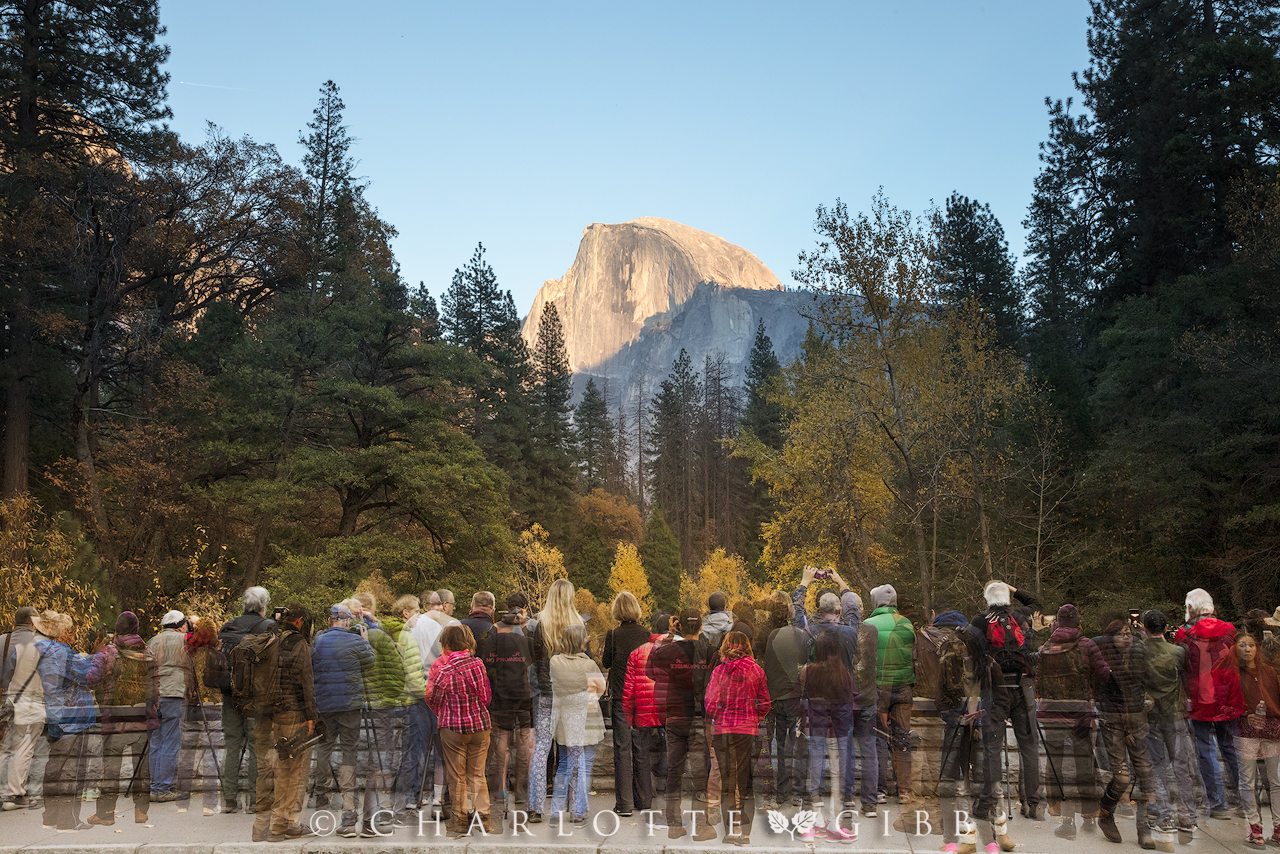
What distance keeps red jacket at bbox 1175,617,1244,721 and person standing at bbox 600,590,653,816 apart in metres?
4.71

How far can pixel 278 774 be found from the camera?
682cm

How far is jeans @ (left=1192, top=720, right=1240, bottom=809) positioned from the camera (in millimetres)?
7207

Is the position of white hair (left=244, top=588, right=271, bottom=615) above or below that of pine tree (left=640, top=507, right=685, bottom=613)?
below

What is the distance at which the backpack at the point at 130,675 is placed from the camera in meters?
7.86

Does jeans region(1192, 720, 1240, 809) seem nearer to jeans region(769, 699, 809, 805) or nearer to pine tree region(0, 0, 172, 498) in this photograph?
jeans region(769, 699, 809, 805)

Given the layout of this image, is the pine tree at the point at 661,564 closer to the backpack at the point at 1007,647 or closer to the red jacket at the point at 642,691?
the red jacket at the point at 642,691

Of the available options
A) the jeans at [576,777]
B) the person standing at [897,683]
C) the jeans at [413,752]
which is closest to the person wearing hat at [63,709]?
the jeans at [413,752]

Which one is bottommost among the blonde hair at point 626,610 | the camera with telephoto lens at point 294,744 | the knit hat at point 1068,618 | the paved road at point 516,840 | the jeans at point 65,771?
the paved road at point 516,840

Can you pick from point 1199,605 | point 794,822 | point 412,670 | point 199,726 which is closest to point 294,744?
point 412,670

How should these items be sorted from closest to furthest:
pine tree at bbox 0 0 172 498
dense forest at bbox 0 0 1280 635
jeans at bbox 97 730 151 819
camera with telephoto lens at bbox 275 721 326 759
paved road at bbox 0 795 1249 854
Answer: paved road at bbox 0 795 1249 854 < camera with telephoto lens at bbox 275 721 326 759 < jeans at bbox 97 730 151 819 < dense forest at bbox 0 0 1280 635 < pine tree at bbox 0 0 172 498

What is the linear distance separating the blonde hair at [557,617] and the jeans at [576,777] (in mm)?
858

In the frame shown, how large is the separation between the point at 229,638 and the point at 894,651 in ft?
19.5

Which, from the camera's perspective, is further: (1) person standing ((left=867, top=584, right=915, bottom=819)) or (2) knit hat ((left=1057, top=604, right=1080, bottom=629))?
(1) person standing ((left=867, top=584, right=915, bottom=819))

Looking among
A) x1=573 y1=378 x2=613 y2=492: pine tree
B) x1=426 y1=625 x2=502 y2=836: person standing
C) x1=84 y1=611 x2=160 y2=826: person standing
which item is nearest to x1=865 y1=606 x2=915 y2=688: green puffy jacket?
x1=426 y1=625 x2=502 y2=836: person standing
